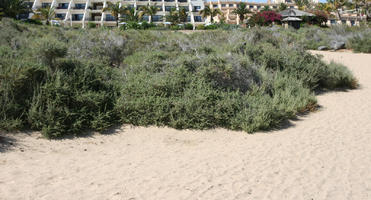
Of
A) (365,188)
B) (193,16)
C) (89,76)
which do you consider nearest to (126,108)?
(89,76)

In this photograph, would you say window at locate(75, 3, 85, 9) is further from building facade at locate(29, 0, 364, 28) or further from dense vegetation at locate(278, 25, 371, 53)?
dense vegetation at locate(278, 25, 371, 53)

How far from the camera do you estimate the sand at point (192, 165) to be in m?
4.27

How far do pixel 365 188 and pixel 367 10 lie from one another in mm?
77548

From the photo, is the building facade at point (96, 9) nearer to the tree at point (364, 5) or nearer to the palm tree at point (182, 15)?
the palm tree at point (182, 15)

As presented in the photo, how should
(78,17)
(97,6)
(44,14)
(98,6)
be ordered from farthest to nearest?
1. (97,6)
2. (98,6)
3. (78,17)
4. (44,14)

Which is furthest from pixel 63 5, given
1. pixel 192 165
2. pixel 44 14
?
pixel 192 165

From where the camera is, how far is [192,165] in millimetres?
5270

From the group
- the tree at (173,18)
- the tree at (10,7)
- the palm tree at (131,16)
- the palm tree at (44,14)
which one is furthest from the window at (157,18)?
the tree at (10,7)

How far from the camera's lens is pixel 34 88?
6496 millimetres

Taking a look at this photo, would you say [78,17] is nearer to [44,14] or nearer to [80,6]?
[80,6]

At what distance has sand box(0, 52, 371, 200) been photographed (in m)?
4.27

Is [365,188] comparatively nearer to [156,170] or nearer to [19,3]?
[156,170]

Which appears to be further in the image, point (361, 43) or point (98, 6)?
point (98, 6)

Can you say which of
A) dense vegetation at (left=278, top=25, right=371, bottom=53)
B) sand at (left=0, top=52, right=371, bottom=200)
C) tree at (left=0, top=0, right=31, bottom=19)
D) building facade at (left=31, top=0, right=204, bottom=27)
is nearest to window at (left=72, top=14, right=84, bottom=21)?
building facade at (left=31, top=0, right=204, bottom=27)
